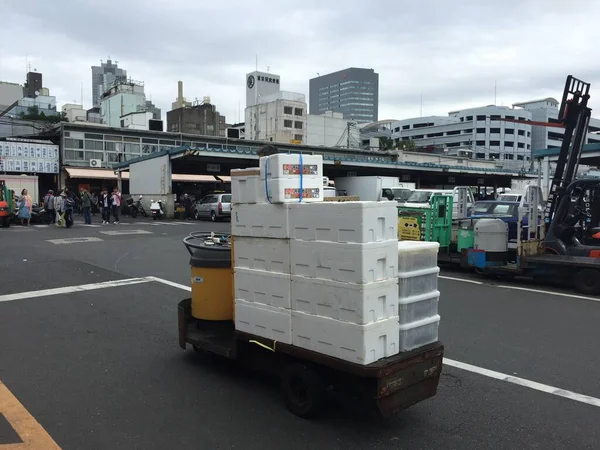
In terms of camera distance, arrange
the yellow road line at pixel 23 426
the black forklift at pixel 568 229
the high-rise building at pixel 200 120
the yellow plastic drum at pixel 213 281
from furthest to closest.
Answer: the high-rise building at pixel 200 120 < the black forklift at pixel 568 229 < the yellow plastic drum at pixel 213 281 < the yellow road line at pixel 23 426

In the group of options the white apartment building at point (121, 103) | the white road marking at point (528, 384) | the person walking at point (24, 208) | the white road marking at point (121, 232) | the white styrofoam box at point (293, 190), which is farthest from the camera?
the white apartment building at point (121, 103)

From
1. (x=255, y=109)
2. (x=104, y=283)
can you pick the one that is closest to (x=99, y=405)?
(x=104, y=283)

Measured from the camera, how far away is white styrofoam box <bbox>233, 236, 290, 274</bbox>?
4.12 meters

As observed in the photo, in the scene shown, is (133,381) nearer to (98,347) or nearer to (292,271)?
(98,347)

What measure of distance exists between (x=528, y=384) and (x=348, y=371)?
2.23 meters

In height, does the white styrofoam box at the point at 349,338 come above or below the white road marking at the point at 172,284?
above

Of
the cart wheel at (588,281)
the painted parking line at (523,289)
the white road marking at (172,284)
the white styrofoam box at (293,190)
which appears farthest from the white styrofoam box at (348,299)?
the cart wheel at (588,281)

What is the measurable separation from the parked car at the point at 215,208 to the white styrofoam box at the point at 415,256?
23.2 metres

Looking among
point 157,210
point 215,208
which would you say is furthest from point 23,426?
point 157,210

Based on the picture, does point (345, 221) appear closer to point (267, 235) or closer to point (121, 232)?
point (267, 235)

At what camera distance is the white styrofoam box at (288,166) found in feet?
13.6

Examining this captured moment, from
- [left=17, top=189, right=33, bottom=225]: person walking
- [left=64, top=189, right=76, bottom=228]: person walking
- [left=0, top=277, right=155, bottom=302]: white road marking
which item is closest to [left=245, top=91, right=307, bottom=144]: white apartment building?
[left=17, top=189, right=33, bottom=225]: person walking

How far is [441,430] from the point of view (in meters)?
3.84

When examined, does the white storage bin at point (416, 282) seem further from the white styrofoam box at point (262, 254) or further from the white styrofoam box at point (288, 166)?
the white styrofoam box at point (288, 166)
